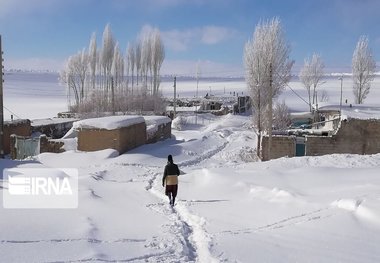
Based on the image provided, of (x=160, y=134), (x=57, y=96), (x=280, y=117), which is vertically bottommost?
(x=160, y=134)

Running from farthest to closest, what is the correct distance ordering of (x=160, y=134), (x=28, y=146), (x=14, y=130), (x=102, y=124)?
(x=160, y=134)
(x=14, y=130)
(x=28, y=146)
(x=102, y=124)

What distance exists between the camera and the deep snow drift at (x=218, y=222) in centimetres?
606

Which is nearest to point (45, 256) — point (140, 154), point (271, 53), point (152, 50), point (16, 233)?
point (16, 233)

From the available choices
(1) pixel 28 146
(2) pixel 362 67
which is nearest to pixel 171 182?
(1) pixel 28 146

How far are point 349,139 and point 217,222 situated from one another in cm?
1389

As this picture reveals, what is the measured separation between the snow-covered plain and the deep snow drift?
0.01 metres

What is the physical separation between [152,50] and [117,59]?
536 cm

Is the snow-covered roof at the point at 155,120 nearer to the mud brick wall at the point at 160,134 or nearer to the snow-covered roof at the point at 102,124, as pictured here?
the mud brick wall at the point at 160,134

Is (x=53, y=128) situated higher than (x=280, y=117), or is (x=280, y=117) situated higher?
(x=280, y=117)

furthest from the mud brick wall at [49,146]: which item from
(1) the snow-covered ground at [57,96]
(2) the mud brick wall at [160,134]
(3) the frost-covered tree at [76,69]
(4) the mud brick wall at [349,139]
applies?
(3) the frost-covered tree at [76,69]

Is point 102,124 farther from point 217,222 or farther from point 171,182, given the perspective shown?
point 217,222

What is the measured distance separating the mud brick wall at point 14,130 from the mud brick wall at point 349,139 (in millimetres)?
17336

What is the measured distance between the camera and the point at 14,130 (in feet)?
89.0

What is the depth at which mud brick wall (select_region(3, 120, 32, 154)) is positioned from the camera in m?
26.2
